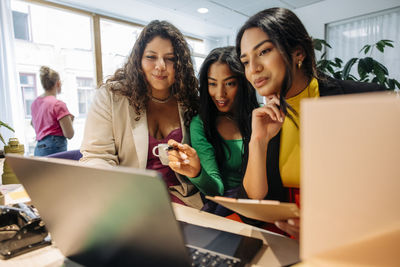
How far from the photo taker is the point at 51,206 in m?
0.52

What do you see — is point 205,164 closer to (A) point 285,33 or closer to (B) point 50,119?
(A) point 285,33

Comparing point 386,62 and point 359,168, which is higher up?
point 386,62

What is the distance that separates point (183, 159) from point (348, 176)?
897mm

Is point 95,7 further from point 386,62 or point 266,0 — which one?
point 386,62

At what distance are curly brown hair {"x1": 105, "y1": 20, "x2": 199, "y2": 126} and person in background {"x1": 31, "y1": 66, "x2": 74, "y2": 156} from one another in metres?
1.71

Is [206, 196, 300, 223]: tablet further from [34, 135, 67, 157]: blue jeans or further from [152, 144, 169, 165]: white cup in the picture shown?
[34, 135, 67, 157]: blue jeans

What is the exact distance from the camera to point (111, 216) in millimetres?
422

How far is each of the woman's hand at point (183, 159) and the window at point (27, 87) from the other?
3536 mm

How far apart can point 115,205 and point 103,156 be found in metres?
0.98

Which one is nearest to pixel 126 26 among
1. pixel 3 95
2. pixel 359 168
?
pixel 3 95

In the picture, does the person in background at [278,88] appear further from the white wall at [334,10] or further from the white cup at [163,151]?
the white wall at [334,10]

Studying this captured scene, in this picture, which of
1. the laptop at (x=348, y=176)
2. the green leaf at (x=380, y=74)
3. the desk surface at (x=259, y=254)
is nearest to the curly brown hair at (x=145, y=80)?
the desk surface at (x=259, y=254)

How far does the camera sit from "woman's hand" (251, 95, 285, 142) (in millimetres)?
1012

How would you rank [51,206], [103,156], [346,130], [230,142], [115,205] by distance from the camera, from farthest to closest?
[230,142] → [103,156] → [51,206] → [115,205] → [346,130]
